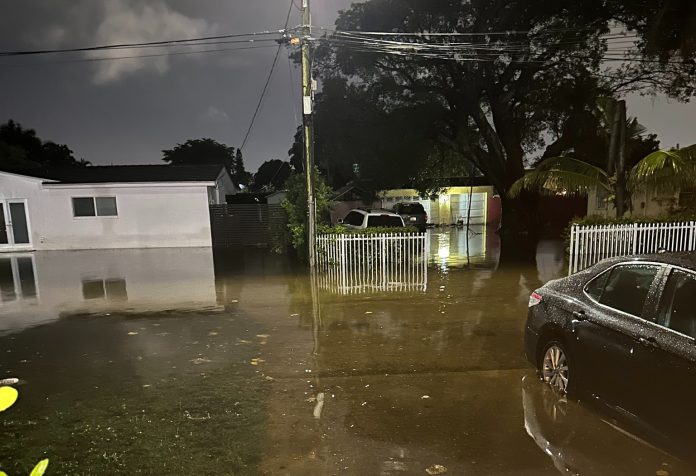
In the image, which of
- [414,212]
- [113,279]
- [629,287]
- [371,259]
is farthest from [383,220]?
[629,287]

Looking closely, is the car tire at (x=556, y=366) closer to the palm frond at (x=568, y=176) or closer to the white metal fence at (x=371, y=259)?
the white metal fence at (x=371, y=259)

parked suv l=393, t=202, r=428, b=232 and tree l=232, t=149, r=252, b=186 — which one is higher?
tree l=232, t=149, r=252, b=186

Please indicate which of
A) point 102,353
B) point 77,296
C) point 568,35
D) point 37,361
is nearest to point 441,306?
point 102,353

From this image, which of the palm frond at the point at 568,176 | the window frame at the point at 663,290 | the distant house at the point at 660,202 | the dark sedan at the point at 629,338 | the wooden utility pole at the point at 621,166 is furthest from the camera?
the distant house at the point at 660,202

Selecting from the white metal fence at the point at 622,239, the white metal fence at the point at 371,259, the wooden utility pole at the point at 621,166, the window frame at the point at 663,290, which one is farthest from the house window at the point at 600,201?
the window frame at the point at 663,290

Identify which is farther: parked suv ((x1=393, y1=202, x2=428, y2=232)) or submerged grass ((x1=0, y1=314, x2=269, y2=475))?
parked suv ((x1=393, y1=202, x2=428, y2=232))

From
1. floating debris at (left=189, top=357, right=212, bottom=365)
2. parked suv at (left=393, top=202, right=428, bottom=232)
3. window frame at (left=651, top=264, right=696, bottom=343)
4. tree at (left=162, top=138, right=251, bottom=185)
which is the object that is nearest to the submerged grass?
floating debris at (left=189, top=357, right=212, bottom=365)

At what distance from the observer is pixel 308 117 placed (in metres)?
11.0

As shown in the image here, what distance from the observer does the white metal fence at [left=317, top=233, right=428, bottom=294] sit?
10.3m

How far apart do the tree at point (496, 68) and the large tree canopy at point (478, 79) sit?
4 centimetres

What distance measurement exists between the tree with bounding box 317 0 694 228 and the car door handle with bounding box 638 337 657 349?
53.4 ft

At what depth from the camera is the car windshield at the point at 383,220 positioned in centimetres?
1468

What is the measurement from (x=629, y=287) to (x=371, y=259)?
23.8 ft

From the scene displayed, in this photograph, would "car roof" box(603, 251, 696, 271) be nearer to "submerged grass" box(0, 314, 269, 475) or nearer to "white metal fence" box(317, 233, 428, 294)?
"submerged grass" box(0, 314, 269, 475)
